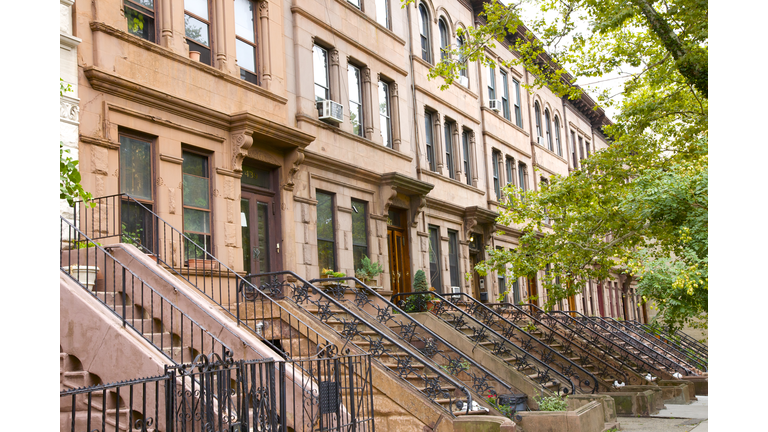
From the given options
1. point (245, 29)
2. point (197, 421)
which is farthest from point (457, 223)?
point (197, 421)

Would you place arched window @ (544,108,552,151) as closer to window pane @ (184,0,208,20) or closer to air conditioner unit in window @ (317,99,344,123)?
air conditioner unit in window @ (317,99,344,123)

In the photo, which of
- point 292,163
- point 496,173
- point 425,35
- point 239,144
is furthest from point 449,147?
point 239,144

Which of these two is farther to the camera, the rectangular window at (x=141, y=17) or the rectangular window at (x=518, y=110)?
the rectangular window at (x=518, y=110)

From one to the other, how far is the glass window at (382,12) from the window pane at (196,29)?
22.7 ft

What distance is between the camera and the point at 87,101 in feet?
34.2

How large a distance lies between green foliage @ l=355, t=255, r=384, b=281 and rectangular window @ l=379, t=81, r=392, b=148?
370cm

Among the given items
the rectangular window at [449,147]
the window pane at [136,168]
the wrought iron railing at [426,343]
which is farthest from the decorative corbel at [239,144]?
the rectangular window at [449,147]

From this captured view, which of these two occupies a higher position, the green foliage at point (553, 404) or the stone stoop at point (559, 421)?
the green foliage at point (553, 404)

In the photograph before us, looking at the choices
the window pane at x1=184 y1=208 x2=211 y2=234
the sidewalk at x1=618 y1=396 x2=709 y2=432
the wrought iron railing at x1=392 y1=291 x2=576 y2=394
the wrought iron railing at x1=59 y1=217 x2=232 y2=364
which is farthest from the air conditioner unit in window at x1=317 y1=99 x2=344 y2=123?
the sidewalk at x1=618 y1=396 x2=709 y2=432

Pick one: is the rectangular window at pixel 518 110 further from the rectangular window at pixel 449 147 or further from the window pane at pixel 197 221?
the window pane at pixel 197 221

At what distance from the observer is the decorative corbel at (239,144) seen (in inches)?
510

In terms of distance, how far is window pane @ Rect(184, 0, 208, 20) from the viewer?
1277cm

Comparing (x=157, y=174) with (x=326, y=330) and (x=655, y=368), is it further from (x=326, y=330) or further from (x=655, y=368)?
(x=655, y=368)

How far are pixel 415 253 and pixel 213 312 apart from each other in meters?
10.8
